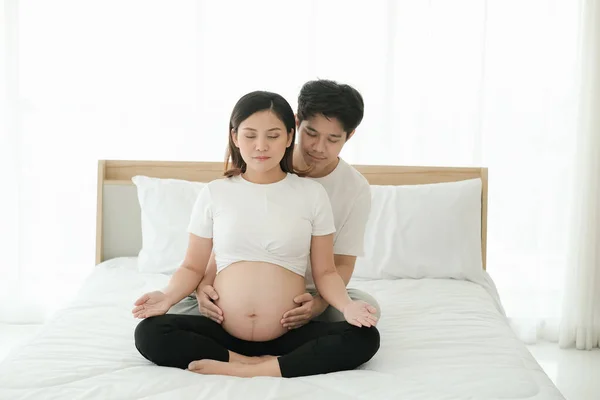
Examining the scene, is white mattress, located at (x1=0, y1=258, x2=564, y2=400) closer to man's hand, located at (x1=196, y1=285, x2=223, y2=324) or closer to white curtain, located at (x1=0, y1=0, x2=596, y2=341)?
man's hand, located at (x1=196, y1=285, x2=223, y2=324)

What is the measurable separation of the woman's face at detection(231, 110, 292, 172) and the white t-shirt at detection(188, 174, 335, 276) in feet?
0.28

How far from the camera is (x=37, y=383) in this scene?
1.78 metres

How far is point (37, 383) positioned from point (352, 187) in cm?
100

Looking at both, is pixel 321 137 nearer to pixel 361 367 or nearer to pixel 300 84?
pixel 361 367

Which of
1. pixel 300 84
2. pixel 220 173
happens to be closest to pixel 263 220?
pixel 220 173

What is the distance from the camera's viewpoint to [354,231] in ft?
7.43

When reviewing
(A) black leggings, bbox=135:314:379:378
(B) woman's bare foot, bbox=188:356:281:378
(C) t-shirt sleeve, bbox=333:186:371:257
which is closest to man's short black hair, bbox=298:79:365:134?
(C) t-shirt sleeve, bbox=333:186:371:257

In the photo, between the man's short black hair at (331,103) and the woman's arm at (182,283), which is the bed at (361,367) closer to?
the woman's arm at (182,283)

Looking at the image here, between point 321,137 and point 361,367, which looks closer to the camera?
point 361,367

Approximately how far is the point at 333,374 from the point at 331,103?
70 cm

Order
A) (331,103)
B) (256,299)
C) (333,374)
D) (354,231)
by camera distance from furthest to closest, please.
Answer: (354,231) → (331,103) → (256,299) → (333,374)

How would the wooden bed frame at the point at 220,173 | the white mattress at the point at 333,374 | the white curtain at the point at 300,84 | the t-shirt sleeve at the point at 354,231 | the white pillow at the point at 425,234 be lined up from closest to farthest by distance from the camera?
the white mattress at the point at 333,374, the t-shirt sleeve at the point at 354,231, the white pillow at the point at 425,234, the wooden bed frame at the point at 220,173, the white curtain at the point at 300,84

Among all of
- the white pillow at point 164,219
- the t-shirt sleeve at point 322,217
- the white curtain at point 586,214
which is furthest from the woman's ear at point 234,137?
the white curtain at point 586,214

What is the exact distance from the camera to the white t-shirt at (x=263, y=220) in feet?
6.63
